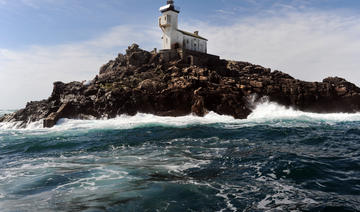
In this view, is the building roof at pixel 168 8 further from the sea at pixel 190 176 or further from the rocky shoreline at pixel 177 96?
the sea at pixel 190 176

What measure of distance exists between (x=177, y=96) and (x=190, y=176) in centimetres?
2809

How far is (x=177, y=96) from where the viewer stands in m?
38.1

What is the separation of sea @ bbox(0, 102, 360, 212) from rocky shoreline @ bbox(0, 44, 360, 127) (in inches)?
735

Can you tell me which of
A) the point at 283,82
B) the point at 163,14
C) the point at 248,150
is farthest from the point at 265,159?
the point at 163,14

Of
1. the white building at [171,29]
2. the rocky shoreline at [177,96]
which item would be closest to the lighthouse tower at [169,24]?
the white building at [171,29]

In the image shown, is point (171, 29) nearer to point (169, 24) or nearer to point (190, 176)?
point (169, 24)

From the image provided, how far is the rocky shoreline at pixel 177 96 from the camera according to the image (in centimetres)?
3728

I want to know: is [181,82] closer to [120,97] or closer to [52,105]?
[120,97]

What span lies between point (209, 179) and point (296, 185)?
3143mm

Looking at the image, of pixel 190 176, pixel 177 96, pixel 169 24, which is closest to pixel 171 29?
pixel 169 24

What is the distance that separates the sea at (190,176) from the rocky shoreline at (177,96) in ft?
61.3

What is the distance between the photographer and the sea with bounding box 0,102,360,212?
297 inches

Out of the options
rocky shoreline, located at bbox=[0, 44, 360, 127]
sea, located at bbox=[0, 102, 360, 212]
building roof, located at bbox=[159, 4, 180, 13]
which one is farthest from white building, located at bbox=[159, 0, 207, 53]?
sea, located at bbox=[0, 102, 360, 212]

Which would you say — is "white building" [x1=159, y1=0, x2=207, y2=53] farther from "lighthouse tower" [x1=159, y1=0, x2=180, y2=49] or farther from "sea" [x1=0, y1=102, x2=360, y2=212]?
"sea" [x1=0, y1=102, x2=360, y2=212]
